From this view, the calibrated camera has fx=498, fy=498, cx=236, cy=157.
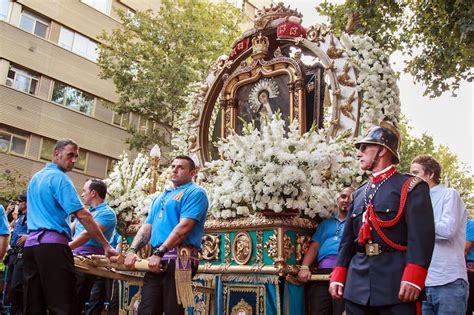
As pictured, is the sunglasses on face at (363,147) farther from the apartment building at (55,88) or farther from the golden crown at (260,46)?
the apartment building at (55,88)

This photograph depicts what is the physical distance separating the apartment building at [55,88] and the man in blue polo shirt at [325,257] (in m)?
15.1

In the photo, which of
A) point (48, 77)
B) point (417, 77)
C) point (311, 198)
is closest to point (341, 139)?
point (311, 198)

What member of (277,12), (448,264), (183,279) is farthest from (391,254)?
(277,12)

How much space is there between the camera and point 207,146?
35.0 ft

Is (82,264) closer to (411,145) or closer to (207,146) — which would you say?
(207,146)

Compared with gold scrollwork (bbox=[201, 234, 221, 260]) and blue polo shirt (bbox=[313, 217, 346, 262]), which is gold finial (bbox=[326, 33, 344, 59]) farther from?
gold scrollwork (bbox=[201, 234, 221, 260])

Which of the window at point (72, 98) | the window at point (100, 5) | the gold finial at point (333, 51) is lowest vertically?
the gold finial at point (333, 51)

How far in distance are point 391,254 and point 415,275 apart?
0.79 feet

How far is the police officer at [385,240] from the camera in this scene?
3.14 metres

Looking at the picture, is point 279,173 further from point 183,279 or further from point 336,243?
point 183,279

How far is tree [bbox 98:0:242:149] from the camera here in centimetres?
1838

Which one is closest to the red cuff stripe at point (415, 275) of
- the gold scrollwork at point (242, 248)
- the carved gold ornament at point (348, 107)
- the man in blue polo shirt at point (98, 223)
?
Answer: the gold scrollwork at point (242, 248)

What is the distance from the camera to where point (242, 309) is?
597cm

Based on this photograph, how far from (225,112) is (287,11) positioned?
2.40 metres
